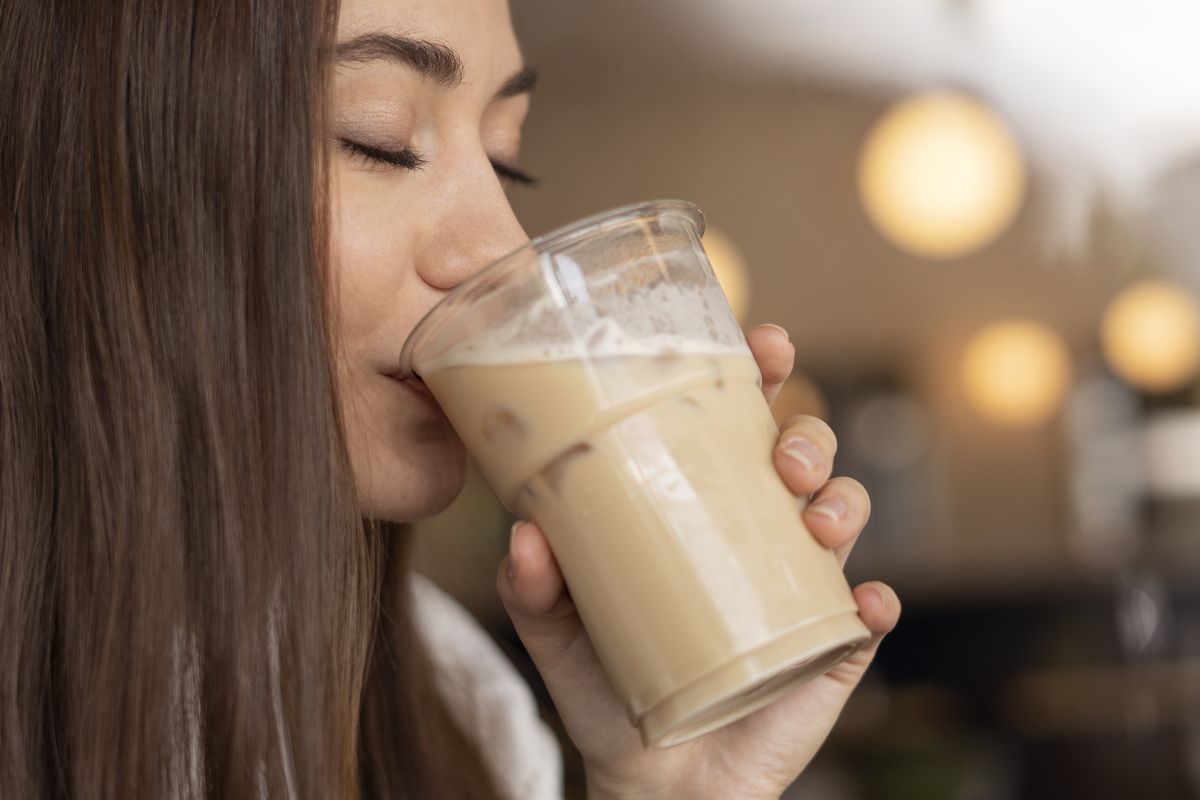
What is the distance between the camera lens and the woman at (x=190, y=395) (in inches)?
31.7

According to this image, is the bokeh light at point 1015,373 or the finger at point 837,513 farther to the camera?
the bokeh light at point 1015,373

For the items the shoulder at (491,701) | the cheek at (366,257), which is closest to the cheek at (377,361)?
the cheek at (366,257)

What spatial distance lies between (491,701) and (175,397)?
74cm

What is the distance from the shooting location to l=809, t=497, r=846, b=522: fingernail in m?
0.79

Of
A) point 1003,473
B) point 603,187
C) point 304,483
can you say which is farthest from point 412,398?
point 1003,473

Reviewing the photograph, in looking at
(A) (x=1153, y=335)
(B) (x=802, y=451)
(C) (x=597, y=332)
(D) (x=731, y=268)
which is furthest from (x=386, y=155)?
(A) (x=1153, y=335)

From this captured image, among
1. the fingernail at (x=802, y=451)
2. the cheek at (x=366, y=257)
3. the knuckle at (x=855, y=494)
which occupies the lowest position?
the knuckle at (x=855, y=494)

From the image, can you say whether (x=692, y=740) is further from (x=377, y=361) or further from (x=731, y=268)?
(x=731, y=268)

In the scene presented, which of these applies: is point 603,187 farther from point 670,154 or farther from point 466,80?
point 466,80

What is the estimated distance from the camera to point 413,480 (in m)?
0.92

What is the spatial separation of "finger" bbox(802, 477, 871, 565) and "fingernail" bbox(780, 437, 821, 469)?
0.04 meters

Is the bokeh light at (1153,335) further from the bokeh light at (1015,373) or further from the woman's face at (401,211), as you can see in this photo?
the woman's face at (401,211)

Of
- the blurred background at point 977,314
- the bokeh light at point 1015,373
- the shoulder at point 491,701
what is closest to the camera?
the shoulder at point 491,701

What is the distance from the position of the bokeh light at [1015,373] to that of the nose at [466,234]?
5.37 meters
